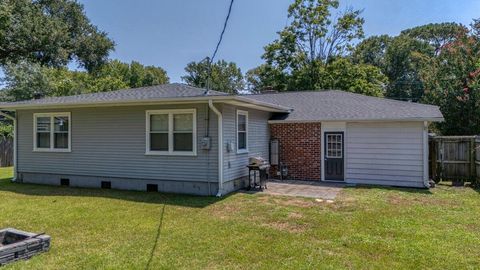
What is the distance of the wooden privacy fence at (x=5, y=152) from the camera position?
1798cm

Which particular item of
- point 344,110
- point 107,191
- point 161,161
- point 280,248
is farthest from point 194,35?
point 280,248

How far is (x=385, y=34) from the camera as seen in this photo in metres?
39.6

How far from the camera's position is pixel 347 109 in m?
12.2

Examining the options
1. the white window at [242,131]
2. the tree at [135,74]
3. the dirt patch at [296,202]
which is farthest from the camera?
the tree at [135,74]

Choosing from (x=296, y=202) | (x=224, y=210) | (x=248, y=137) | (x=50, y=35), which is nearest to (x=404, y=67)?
(x=248, y=137)

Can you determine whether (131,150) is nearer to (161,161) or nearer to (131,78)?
(161,161)

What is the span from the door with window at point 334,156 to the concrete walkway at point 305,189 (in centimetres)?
58

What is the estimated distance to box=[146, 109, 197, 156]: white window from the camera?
Result: 30.7 feet

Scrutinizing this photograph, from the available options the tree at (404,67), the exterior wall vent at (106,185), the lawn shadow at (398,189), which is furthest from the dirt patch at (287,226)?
the tree at (404,67)

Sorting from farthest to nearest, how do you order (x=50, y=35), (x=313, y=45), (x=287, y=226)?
(x=313, y=45) < (x=50, y=35) < (x=287, y=226)

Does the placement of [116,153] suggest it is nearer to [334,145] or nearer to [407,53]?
[334,145]

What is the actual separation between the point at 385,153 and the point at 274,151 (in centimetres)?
376

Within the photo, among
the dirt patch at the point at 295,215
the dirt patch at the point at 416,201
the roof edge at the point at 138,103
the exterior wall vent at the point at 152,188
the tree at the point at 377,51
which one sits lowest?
the dirt patch at the point at 295,215

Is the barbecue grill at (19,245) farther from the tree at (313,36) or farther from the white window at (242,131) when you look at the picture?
the tree at (313,36)
